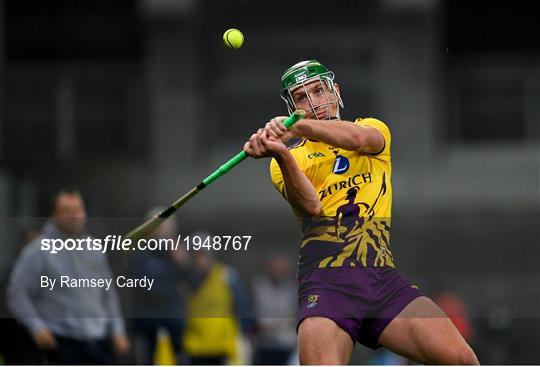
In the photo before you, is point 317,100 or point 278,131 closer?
point 278,131

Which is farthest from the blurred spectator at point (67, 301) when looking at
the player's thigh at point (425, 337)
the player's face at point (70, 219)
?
the player's thigh at point (425, 337)

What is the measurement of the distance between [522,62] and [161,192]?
412 centimetres

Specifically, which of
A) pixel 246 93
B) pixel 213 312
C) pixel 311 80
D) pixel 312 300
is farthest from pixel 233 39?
pixel 246 93

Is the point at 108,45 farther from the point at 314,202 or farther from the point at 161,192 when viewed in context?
the point at 314,202

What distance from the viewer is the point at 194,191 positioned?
5.49 metres

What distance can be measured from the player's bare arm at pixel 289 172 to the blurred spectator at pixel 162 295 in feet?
4.55

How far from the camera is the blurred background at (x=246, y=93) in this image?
12.2 meters

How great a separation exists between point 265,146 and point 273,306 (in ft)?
16.3

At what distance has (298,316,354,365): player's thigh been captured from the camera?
514 cm

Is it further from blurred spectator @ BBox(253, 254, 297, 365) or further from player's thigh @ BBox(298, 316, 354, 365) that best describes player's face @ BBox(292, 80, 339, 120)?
blurred spectator @ BBox(253, 254, 297, 365)

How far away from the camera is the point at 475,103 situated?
45.4ft

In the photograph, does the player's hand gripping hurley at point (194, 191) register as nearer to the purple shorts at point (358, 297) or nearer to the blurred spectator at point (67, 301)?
the blurred spectator at point (67, 301)

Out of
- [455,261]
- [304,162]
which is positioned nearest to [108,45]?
[455,261]

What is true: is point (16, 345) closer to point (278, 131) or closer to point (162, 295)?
point (162, 295)
